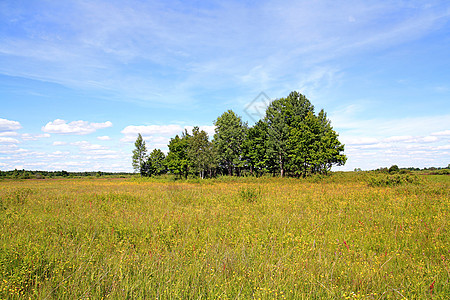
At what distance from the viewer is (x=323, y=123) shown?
4541 centimetres

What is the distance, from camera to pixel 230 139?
158 ft

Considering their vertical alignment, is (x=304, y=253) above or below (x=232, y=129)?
below

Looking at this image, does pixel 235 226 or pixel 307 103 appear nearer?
pixel 235 226

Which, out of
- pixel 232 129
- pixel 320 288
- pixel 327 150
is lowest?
pixel 320 288

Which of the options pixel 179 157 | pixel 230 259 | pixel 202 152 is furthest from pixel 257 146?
pixel 230 259

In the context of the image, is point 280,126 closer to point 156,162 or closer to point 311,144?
point 311,144

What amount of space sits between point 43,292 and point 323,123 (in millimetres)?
48396

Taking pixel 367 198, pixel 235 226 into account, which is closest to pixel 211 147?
pixel 367 198

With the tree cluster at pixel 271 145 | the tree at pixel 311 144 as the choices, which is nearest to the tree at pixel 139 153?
the tree cluster at pixel 271 145

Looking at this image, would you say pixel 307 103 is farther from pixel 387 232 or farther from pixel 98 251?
pixel 98 251

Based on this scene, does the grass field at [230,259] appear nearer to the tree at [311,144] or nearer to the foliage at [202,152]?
the tree at [311,144]

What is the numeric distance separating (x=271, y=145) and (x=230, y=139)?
10536 millimetres

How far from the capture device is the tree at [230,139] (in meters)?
47.7

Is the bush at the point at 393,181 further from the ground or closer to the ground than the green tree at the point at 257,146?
closer to the ground
